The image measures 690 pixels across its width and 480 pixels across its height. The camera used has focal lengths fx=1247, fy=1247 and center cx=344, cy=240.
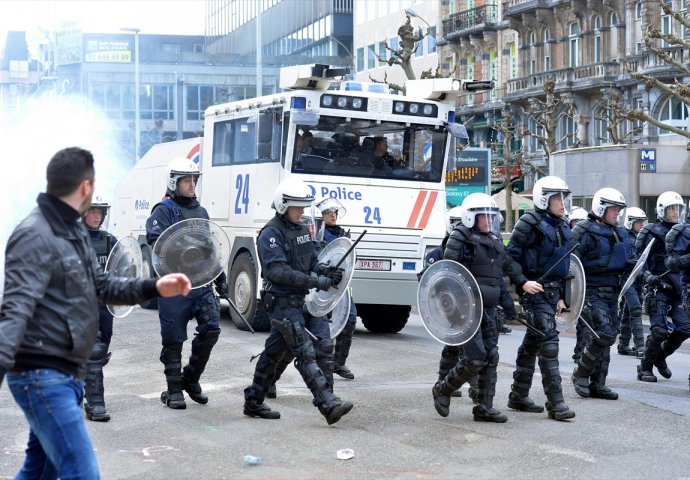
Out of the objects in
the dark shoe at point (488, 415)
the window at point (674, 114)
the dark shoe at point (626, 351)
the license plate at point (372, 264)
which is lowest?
the dark shoe at point (626, 351)

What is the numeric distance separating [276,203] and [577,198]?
2159 cm

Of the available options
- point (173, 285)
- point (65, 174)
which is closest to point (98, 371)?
point (173, 285)

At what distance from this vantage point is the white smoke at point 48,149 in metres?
57.6

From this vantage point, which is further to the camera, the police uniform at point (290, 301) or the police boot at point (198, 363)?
the police boot at point (198, 363)

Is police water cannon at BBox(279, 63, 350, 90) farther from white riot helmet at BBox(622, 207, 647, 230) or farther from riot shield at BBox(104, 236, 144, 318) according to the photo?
riot shield at BBox(104, 236, 144, 318)

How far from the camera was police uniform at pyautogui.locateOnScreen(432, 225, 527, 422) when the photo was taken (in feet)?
30.1

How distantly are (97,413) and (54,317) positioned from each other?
15.0ft

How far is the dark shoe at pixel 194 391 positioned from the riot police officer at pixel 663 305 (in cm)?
449

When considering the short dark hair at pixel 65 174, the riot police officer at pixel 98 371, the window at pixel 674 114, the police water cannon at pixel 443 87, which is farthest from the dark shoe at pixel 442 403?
the window at pixel 674 114

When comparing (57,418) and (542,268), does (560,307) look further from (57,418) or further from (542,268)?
(57,418)

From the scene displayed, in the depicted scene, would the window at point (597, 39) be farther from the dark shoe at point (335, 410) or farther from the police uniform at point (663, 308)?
the dark shoe at point (335, 410)

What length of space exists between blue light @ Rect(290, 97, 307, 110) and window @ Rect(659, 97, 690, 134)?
27.7 meters

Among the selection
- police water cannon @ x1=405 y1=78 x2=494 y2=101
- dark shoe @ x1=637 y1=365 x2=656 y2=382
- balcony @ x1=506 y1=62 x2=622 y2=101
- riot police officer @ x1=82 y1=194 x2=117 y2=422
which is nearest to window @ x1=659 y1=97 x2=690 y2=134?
balcony @ x1=506 y1=62 x2=622 y2=101

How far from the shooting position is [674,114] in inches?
1650
